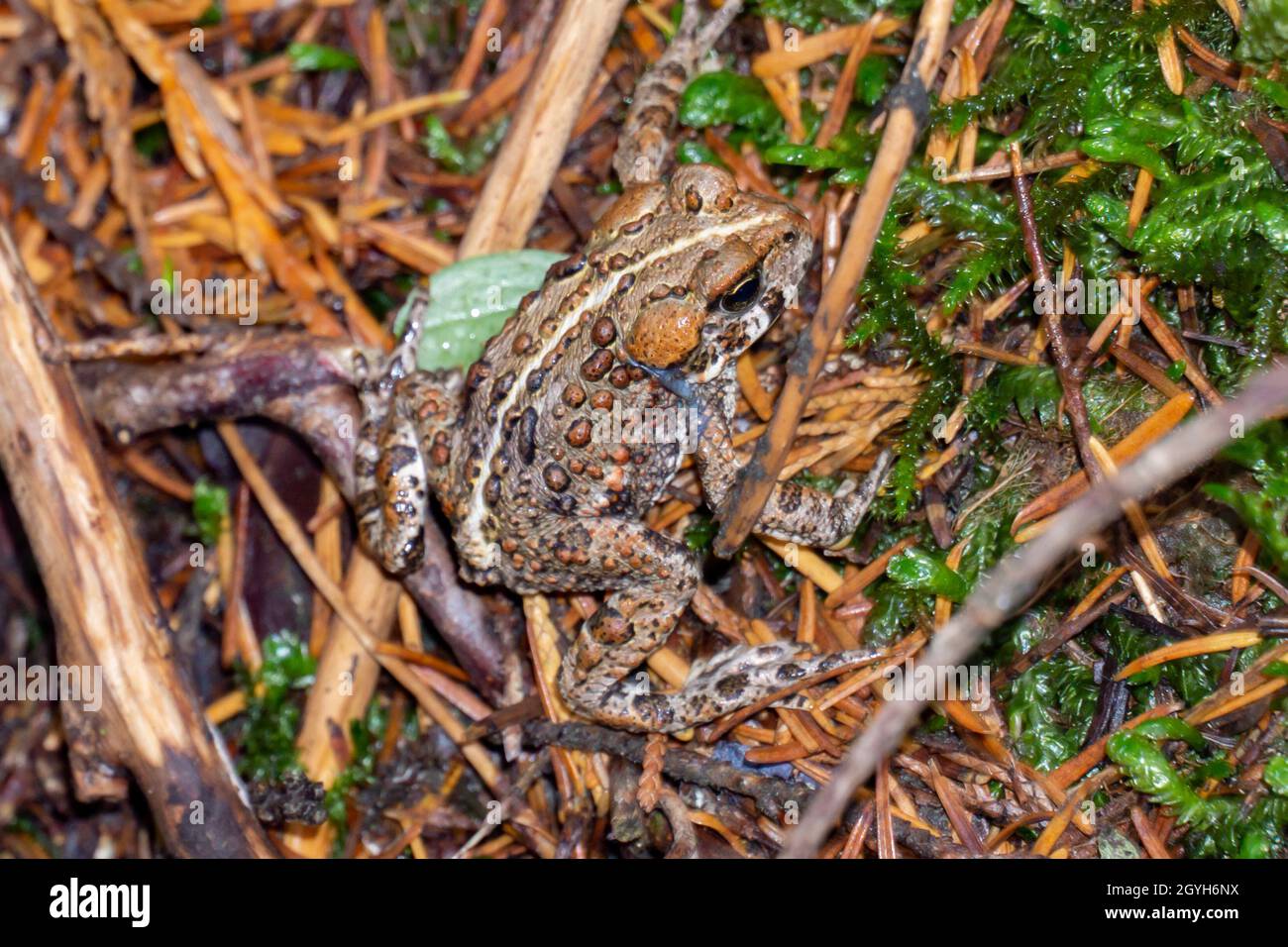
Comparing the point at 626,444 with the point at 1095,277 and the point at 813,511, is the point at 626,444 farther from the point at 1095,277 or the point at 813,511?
the point at 1095,277

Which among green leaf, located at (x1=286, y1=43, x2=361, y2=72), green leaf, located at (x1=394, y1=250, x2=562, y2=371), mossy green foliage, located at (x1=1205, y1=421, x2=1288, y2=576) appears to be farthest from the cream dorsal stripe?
green leaf, located at (x1=286, y1=43, x2=361, y2=72)

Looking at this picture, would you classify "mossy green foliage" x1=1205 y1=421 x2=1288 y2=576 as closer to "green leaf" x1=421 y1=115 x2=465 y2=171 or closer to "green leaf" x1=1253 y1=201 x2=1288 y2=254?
"green leaf" x1=1253 y1=201 x2=1288 y2=254

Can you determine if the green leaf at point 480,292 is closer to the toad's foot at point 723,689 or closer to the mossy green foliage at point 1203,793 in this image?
the toad's foot at point 723,689

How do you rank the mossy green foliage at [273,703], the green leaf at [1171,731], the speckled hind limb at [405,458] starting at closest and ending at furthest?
1. the green leaf at [1171,731]
2. the speckled hind limb at [405,458]
3. the mossy green foliage at [273,703]

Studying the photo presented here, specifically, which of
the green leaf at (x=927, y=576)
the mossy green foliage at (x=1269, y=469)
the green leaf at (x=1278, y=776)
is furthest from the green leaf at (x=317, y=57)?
the green leaf at (x=1278, y=776)

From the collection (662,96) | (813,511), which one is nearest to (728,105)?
(662,96)
